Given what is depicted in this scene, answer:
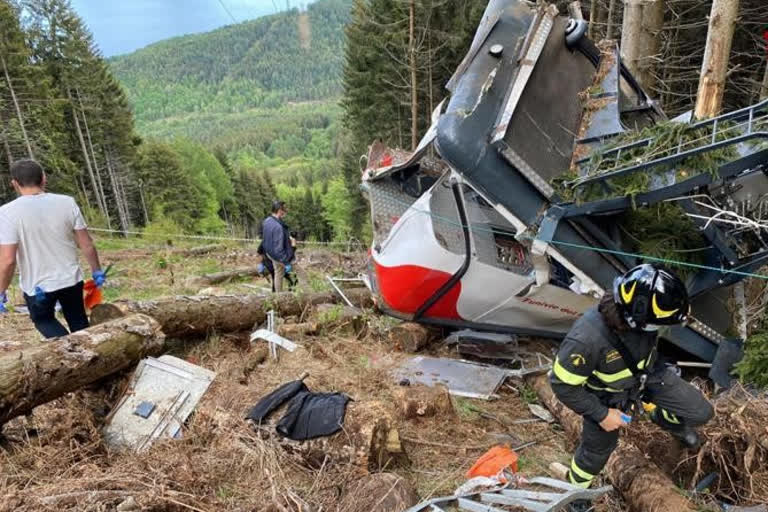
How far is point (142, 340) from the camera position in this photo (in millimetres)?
3695

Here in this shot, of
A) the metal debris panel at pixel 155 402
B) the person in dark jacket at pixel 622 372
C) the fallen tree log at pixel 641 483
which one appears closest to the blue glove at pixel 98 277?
the metal debris panel at pixel 155 402

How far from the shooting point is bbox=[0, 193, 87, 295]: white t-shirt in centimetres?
326

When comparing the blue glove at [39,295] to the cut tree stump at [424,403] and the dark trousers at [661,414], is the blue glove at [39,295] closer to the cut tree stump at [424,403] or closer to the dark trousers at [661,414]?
the cut tree stump at [424,403]

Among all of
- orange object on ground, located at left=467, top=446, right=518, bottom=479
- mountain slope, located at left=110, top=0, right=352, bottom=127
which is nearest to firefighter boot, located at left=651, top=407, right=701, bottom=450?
orange object on ground, located at left=467, top=446, right=518, bottom=479

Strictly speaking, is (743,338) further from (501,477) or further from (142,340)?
(142,340)

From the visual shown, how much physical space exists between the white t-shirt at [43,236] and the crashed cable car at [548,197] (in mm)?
2431

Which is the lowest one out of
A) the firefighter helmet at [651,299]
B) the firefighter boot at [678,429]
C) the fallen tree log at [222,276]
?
the fallen tree log at [222,276]

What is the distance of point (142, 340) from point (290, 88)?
492 feet

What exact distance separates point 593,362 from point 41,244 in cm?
361

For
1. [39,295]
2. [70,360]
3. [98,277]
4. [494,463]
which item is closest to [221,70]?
[98,277]

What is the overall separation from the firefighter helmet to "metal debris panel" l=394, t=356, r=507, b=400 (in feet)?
6.41

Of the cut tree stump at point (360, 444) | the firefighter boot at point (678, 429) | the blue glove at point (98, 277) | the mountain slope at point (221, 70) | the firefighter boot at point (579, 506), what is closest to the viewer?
the firefighter boot at point (579, 506)

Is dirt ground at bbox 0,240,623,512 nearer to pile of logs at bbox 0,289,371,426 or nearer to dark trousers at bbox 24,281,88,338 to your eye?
pile of logs at bbox 0,289,371,426

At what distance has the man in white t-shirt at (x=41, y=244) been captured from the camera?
326 centimetres
